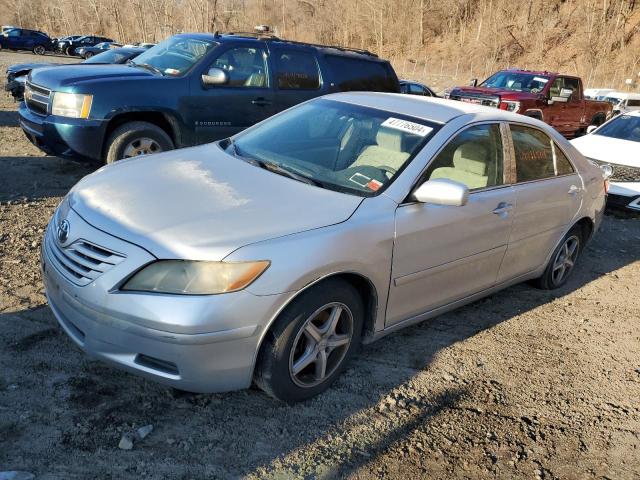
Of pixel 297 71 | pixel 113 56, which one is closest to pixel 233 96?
pixel 297 71

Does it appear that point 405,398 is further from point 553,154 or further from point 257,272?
point 553,154

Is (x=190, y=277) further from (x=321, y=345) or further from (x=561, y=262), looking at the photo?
(x=561, y=262)

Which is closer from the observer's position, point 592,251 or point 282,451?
point 282,451

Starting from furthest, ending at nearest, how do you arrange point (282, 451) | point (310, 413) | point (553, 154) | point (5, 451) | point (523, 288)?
point (523, 288)
point (553, 154)
point (310, 413)
point (282, 451)
point (5, 451)

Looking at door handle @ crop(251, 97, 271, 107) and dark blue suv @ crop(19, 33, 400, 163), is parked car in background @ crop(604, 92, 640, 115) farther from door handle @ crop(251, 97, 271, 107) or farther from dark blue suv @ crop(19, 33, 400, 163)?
door handle @ crop(251, 97, 271, 107)

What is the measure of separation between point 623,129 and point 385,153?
707 centimetres

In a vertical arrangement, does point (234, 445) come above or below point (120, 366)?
below

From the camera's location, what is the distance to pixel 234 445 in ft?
9.14


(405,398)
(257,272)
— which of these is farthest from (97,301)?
(405,398)

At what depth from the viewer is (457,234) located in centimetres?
363

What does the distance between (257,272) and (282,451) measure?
0.91 m

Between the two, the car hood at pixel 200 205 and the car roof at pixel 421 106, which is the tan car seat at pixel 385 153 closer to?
the car roof at pixel 421 106

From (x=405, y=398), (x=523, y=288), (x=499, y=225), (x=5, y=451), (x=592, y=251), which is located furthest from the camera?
(x=592, y=251)

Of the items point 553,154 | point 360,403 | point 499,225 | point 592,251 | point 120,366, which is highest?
point 553,154
